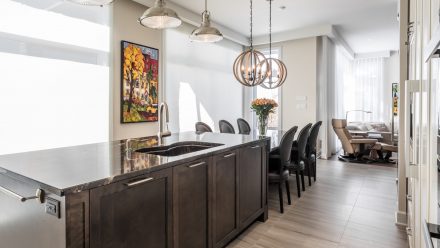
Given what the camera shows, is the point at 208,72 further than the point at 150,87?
Yes

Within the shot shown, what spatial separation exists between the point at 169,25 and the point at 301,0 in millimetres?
2949

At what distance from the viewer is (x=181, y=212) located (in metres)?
1.73

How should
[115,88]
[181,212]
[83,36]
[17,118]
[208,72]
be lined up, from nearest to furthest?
[181,212]
[17,118]
[83,36]
[115,88]
[208,72]

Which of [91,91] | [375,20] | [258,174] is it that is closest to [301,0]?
[375,20]

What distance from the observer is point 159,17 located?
2.55m

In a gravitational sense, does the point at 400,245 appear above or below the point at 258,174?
below

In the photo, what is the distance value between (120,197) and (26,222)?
0.44 metres

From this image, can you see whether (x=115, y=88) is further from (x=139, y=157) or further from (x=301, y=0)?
(x=301, y=0)

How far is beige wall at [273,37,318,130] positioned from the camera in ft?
21.2

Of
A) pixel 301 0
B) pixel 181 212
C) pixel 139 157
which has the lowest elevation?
pixel 181 212

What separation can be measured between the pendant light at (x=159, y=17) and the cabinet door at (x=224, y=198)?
131 cm

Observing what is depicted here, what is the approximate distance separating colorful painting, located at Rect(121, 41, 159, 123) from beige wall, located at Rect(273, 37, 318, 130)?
138 inches

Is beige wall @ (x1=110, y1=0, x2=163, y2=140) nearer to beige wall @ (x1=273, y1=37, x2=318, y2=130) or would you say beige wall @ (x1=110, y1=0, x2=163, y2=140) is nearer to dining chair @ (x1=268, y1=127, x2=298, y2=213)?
dining chair @ (x1=268, y1=127, x2=298, y2=213)

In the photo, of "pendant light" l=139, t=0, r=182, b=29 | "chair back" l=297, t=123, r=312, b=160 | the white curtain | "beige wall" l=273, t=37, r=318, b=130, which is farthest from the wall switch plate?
the white curtain
